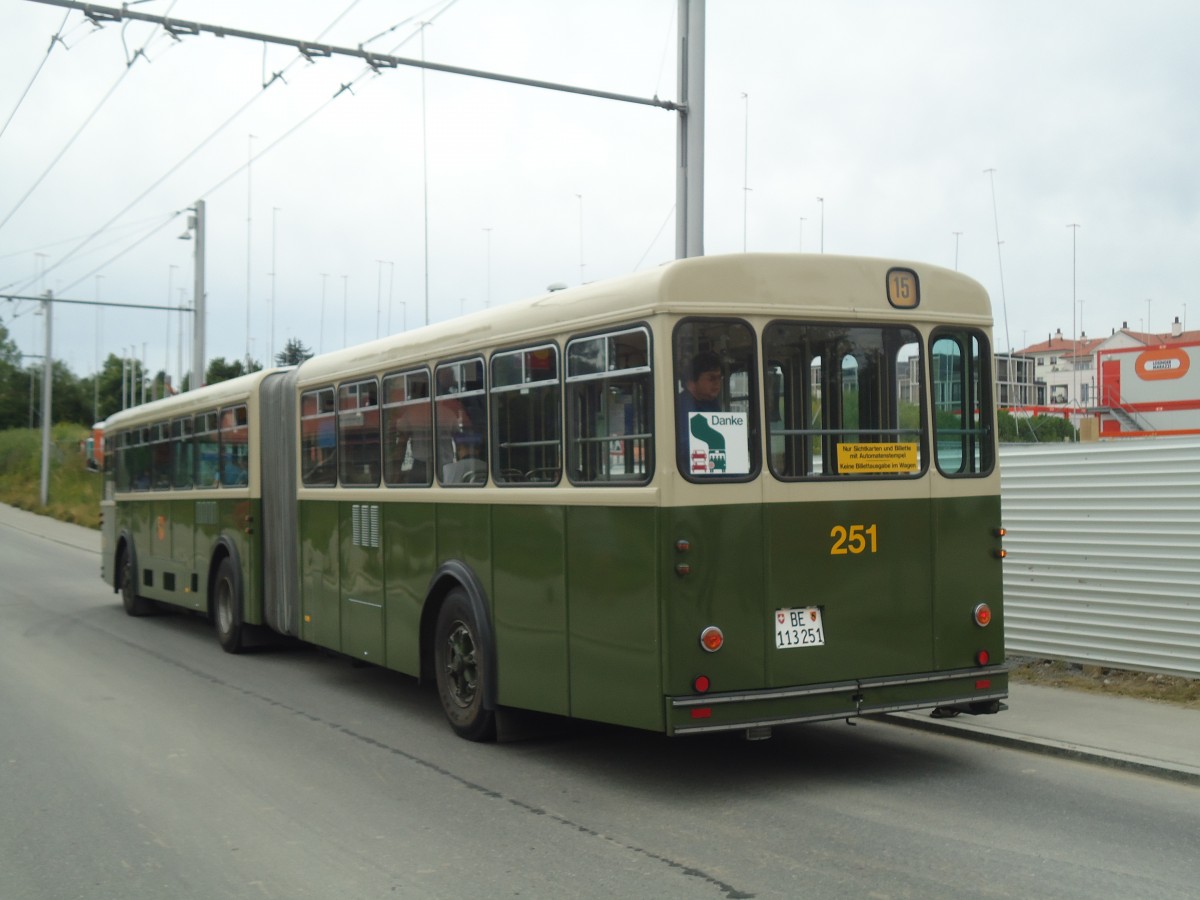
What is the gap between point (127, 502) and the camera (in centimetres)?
1880

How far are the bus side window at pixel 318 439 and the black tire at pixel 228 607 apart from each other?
7.65ft

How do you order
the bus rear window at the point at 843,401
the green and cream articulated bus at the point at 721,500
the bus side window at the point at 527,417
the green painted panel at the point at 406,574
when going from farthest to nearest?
the green painted panel at the point at 406,574 → the bus side window at the point at 527,417 → the bus rear window at the point at 843,401 → the green and cream articulated bus at the point at 721,500

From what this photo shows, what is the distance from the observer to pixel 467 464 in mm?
9219

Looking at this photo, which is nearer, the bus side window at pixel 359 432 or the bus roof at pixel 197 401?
the bus side window at pixel 359 432

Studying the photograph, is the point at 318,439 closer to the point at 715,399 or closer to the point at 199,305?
the point at 715,399

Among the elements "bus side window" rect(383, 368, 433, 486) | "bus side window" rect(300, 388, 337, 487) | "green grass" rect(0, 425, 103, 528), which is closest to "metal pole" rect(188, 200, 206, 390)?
"green grass" rect(0, 425, 103, 528)

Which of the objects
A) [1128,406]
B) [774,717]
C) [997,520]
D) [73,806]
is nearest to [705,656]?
[774,717]

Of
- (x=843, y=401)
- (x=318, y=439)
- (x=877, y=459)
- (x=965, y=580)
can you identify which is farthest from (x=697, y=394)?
(x=318, y=439)

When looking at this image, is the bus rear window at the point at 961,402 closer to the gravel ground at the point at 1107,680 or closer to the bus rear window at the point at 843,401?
the bus rear window at the point at 843,401

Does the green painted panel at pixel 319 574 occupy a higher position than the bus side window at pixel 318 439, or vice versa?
the bus side window at pixel 318 439

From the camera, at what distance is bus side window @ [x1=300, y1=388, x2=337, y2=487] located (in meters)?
11.8

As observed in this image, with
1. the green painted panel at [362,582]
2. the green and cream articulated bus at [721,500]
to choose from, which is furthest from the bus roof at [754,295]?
the green painted panel at [362,582]

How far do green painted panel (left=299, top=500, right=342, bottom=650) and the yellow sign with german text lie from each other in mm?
5353

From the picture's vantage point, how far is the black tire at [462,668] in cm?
891
